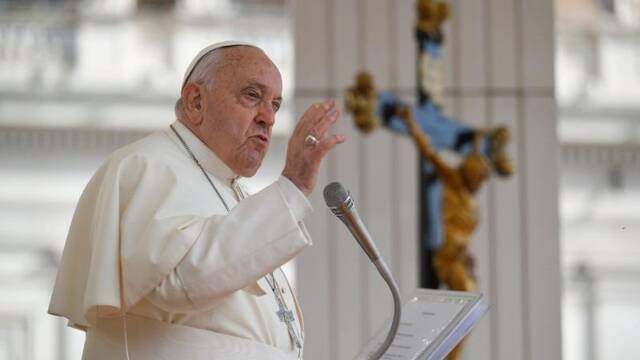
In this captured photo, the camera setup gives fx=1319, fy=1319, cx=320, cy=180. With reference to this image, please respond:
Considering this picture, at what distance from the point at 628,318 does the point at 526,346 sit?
176cm

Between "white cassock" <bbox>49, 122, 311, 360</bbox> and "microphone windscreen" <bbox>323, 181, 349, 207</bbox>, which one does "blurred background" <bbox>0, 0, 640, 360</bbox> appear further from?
"microphone windscreen" <bbox>323, 181, 349, 207</bbox>

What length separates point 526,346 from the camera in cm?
528

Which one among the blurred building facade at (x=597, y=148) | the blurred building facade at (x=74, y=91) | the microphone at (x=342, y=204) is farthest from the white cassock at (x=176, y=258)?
the blurred building facade at (x=74, y=91)

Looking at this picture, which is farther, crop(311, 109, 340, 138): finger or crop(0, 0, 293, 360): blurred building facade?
crop(0, 0, 293, 360): blurred building facade

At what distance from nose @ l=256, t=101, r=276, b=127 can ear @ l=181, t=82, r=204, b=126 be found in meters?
Answer: 0.14

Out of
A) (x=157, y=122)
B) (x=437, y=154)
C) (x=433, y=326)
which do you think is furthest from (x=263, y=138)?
(x=157, y=122)

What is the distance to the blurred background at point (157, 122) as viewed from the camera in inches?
277

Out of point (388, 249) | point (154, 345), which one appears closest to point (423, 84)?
point (388, 249)

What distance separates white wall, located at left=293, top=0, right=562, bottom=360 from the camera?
206 inches

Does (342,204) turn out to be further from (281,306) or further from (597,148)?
(597,148)

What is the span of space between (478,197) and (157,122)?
2823mm

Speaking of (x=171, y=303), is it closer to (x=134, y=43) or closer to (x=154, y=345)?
(x=154, y=345)

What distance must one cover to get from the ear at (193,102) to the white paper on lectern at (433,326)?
534 millimetres

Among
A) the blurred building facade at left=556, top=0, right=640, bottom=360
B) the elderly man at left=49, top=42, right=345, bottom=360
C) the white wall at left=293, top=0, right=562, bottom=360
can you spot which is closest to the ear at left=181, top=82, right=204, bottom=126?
the elderly man at left=49, top=42, right=345, bottom=360
